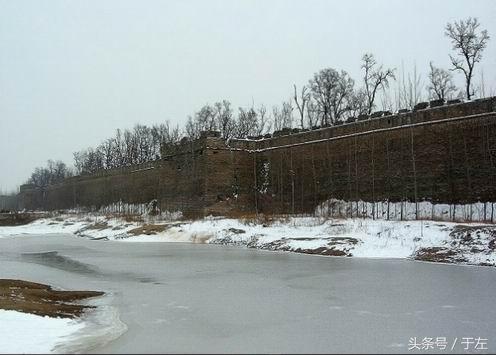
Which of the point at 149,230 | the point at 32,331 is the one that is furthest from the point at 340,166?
the point at 32,331

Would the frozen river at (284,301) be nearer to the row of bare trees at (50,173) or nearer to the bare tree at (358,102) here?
the bare tree at (358,102)

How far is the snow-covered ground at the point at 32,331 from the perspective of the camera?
249 inches

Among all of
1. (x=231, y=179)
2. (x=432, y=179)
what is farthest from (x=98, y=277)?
(x=231, y=179)

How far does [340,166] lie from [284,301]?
78.5ft

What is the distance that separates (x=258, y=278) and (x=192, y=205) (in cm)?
2587

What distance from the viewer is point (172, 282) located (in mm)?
12609

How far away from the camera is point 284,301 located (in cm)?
959

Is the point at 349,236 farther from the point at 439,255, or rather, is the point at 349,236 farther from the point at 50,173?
the point at 50,173

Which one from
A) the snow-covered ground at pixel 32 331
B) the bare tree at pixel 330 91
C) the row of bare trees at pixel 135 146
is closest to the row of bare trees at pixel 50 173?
the row of bare trees at pixel 135 146

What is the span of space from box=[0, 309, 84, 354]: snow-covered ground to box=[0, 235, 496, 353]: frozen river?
74cm

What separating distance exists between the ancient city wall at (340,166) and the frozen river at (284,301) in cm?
1147

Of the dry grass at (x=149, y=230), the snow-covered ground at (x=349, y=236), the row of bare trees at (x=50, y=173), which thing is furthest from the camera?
the row of bare trees at (x=50, y=173)

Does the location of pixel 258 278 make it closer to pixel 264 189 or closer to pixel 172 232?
pixel 172 232

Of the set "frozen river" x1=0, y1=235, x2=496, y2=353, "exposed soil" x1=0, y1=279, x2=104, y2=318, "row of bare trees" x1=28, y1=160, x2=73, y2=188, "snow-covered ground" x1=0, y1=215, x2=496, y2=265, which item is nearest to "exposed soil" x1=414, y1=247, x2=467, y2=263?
"snow-covered ground" x1=0, y1=215, x2=496, y2=265
